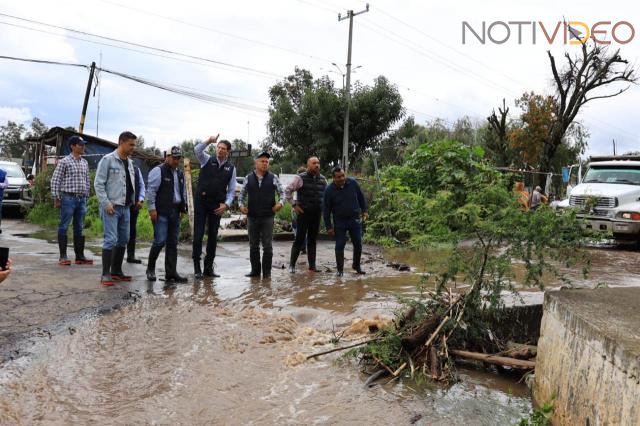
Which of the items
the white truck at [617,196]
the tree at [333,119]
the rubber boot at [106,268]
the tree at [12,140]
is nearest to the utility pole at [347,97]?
the tree at [333,119]

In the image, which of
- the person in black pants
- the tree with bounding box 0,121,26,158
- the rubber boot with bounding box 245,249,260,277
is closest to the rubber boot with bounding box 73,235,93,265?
the person in black pants

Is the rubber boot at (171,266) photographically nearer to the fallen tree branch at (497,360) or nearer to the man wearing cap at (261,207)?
the man wearing cap at (261,207)

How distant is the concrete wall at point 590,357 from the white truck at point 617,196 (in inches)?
364

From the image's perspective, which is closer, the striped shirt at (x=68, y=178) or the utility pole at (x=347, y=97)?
the striped shirt at (x=68, y=178)

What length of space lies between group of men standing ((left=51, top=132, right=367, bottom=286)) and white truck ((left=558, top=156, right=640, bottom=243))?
6.71 m

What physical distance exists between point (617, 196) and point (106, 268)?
11.7m

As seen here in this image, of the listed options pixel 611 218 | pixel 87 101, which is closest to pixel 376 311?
pixel 611 218

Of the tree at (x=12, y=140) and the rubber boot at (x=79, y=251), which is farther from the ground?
the tree at (x=12, y=140)

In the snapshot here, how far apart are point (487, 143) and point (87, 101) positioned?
24.6 metres

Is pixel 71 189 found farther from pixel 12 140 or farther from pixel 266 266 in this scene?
pixel 12 140

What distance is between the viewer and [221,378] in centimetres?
394

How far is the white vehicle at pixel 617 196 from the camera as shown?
12.6 meters

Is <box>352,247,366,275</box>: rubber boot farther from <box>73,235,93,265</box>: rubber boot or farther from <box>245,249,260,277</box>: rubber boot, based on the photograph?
<box>73,235,93,265</box>: rubber boot

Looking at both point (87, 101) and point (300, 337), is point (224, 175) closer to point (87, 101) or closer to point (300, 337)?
point (300, 337)
